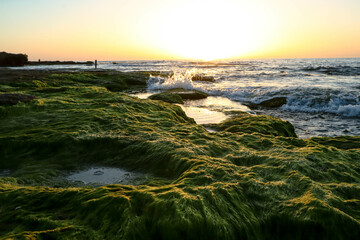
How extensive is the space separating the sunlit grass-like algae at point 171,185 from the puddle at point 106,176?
205mm

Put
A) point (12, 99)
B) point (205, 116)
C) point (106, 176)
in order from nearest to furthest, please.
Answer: point (106, 176), point (12, 99), point (205, 116)

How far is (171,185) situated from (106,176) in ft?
4.84

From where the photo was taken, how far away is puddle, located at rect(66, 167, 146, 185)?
391 centimetres

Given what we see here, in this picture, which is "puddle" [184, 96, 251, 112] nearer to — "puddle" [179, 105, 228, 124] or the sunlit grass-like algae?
"puddle" [179, 105, 228, 124]

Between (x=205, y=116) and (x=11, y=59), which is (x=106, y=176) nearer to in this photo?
(x=205, y=116)

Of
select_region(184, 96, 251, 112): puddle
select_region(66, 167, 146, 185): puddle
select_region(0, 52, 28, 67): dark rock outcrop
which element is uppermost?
select_region(0, 52, 28, 67): dark rock outcrop

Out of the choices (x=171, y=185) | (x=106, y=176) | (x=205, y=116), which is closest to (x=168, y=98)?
(x=205, y=116)

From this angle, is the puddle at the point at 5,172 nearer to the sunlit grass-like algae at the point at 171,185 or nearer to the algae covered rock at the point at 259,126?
the sunlit grass-like algae at the point at 171,185

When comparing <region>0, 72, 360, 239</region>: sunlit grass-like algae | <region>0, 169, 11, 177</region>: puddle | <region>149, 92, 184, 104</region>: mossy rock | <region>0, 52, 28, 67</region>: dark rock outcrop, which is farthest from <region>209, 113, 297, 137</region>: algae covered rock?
<region>0, 52, 28, 67</region>: dark rock outcrop

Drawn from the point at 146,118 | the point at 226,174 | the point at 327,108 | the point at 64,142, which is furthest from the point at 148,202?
the point at 327,108

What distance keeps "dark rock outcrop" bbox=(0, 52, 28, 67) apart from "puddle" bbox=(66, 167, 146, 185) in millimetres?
56491

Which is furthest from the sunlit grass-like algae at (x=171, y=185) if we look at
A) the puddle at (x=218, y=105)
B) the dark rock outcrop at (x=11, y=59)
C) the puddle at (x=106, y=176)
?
the dark rock outcrop at (x=11, y=59)

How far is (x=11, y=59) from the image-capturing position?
160 ft

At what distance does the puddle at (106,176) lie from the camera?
3.91m
